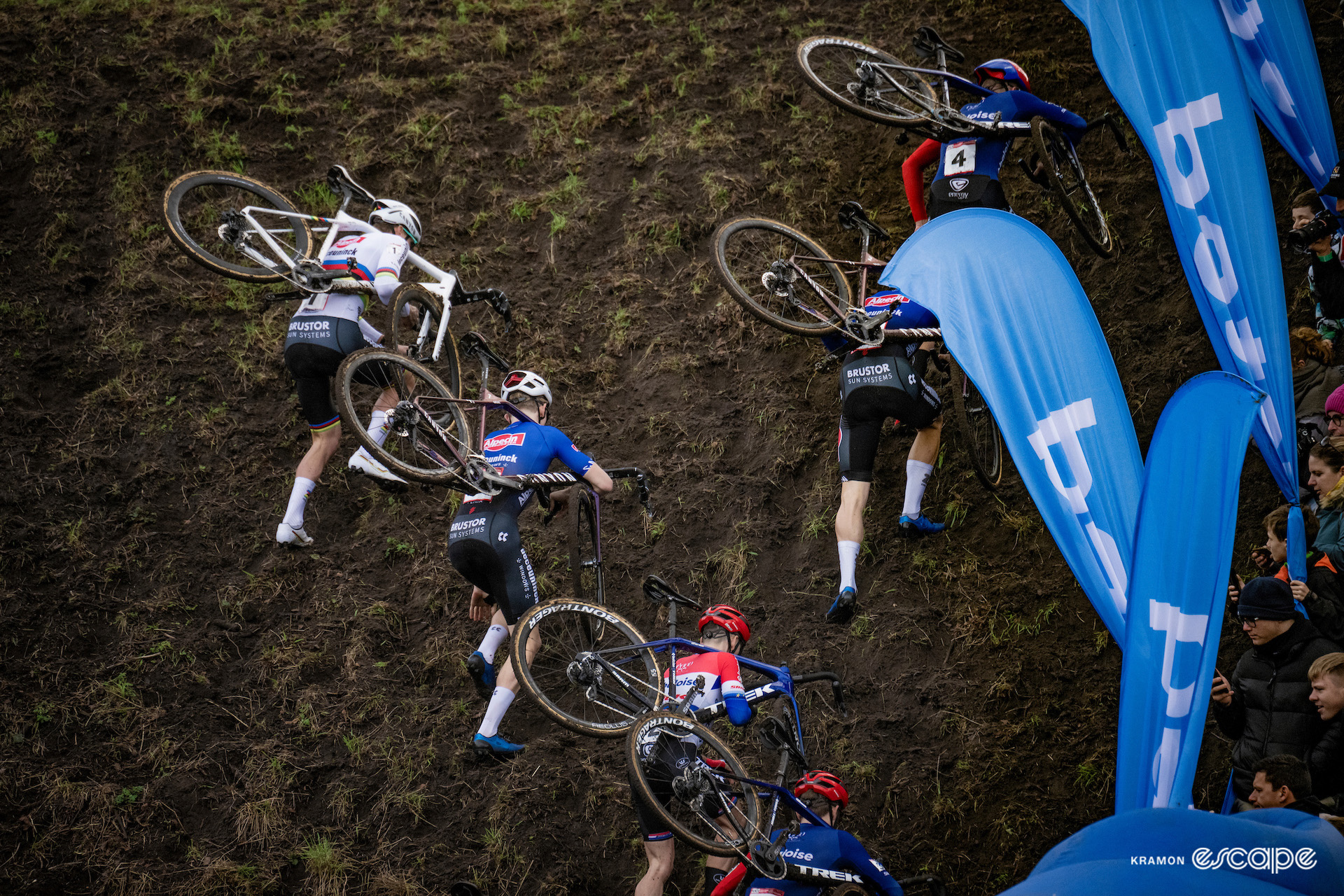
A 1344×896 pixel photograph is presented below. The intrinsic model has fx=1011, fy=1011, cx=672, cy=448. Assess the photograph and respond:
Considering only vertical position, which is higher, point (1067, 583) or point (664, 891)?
point (1067, 583)

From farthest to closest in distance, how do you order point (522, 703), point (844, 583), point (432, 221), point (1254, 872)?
point (432, 221), point (522, 703), point (844, 583), point (1254, 872)

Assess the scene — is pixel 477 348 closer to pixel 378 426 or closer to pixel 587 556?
pixel 378 426

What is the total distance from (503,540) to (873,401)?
10.6ft

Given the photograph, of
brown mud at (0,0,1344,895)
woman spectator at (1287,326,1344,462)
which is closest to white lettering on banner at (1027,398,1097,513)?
woman spectator at (1287,326,1344,462)

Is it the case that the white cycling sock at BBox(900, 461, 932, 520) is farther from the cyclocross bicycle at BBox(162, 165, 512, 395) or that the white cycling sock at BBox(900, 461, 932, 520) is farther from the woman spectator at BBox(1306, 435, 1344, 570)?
the cyclocross bicycle at BBox(162, 165, 512, 395)

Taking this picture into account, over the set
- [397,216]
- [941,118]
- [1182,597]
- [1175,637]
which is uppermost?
[941,118]

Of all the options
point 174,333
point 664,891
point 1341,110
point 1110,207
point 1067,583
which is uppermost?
point 1341,110

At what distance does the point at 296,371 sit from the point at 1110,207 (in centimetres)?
872

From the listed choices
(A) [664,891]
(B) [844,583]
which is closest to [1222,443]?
(B) [844,583]

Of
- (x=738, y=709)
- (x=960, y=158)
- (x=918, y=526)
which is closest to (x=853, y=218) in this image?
(x=960, y=158)

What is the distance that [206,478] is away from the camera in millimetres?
11375

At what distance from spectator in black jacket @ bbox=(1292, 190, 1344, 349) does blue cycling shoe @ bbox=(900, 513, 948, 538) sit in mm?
3409

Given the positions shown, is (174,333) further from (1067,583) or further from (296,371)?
(1067,583)

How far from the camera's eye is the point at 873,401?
8398mm
